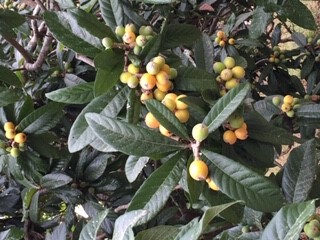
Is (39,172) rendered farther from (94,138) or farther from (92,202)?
(94,138)

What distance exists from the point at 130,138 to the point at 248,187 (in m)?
0.20

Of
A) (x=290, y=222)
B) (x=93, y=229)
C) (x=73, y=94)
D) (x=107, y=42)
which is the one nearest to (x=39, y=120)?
(x=73, y=94)

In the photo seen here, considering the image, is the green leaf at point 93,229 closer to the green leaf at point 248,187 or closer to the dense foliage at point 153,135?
the dense foliage at point 153,135

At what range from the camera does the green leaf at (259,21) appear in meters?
1.24

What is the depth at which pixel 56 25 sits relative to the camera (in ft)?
2.83

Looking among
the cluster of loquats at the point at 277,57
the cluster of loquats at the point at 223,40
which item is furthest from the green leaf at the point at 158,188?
the cluster of loquats at the point at 277,57

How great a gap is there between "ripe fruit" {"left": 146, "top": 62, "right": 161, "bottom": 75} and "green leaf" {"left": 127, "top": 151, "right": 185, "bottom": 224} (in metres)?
0.14

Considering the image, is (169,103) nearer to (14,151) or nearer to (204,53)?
(204,53)

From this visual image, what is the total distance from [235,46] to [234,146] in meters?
0.81

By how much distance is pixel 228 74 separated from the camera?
0.85 m

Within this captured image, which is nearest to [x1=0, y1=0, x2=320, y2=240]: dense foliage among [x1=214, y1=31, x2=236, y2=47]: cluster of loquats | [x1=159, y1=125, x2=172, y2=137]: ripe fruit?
[x1=159, y1=125, x2=172, y2=137]: ripe fruit

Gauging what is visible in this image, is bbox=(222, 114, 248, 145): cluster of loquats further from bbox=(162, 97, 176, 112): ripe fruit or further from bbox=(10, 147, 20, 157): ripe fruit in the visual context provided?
bbox=(10, 147, 20, 157): ripe fruit

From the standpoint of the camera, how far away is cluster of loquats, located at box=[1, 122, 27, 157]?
1.01m

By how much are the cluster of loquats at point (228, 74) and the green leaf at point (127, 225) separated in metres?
0.31
